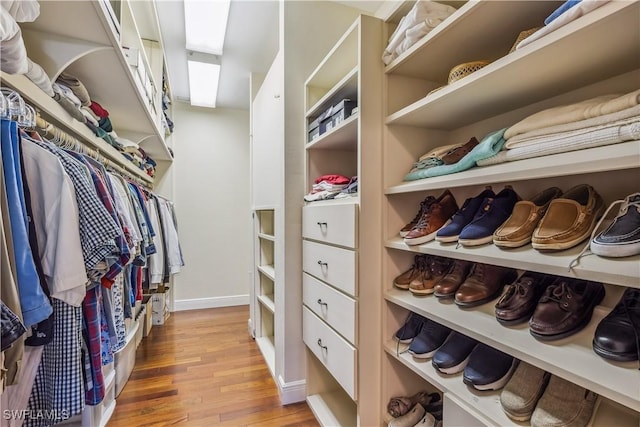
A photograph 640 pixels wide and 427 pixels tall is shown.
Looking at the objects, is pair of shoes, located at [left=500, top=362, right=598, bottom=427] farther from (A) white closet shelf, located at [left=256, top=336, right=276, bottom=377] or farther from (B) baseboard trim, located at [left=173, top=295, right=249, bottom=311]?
(B) baseboard trim, located at [left=173, top=295, right=249, bottom=311]

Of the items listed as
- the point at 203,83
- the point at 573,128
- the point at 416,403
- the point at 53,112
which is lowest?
the point at 416,403

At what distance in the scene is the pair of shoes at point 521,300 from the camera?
2.60 ft

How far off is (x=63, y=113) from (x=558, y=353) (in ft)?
5.26

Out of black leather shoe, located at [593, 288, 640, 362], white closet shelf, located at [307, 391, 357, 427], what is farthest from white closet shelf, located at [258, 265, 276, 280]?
black leather shoe, located at [593, 288, 640, 362]

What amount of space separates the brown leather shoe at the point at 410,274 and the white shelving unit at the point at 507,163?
0.03m

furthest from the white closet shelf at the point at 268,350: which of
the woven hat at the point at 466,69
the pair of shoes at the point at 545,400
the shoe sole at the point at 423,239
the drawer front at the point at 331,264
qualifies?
the woven hat at the point at 466,69

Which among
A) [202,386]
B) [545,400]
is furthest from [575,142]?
[202,386]

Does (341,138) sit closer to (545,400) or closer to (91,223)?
(91,223)

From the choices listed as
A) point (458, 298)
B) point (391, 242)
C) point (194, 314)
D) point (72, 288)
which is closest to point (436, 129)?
point (391, 242)

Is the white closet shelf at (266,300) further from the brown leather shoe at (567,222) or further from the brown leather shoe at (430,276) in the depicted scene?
the brown leather shoe at (567,222)

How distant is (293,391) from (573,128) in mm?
1744

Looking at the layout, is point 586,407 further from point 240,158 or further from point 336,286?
point 240,158

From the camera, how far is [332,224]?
1.36 m

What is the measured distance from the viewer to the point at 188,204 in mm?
3518
